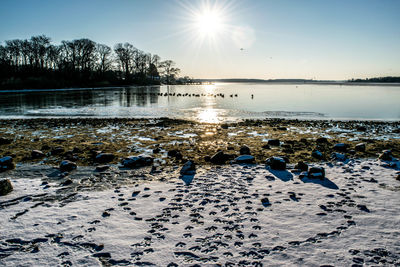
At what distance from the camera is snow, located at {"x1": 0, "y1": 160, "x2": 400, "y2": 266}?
13.5 ft

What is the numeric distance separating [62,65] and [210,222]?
106806 mm

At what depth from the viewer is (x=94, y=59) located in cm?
10150

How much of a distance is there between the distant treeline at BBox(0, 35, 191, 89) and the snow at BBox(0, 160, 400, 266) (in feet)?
268

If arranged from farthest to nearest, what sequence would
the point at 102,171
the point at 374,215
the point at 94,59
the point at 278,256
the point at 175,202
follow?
the point at 94,59
the point at 102,171
the point at 175,202
the point at 374,215
the point at 278,256

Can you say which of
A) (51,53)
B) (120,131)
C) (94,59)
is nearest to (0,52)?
(51,53)

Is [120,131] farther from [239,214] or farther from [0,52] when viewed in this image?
[0,52]

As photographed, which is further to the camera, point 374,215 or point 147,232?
point 374,215

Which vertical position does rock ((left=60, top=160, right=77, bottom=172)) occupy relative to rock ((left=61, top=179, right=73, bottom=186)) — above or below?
above

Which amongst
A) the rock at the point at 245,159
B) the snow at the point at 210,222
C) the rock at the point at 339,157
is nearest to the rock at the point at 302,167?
the snow at the point at 210,222

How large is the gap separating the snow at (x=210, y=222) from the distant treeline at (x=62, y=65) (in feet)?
268

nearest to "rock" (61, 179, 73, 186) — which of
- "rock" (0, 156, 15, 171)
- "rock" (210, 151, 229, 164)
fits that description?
"rock" (0, 156, 15, 171)

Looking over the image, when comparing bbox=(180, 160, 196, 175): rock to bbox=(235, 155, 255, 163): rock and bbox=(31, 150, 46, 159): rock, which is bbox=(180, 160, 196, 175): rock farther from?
bbox=(31, 150, 46, 159): rock

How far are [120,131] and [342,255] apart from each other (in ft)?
45.0

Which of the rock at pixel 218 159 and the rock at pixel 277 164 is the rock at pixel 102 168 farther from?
the rock at pixel 277 164
